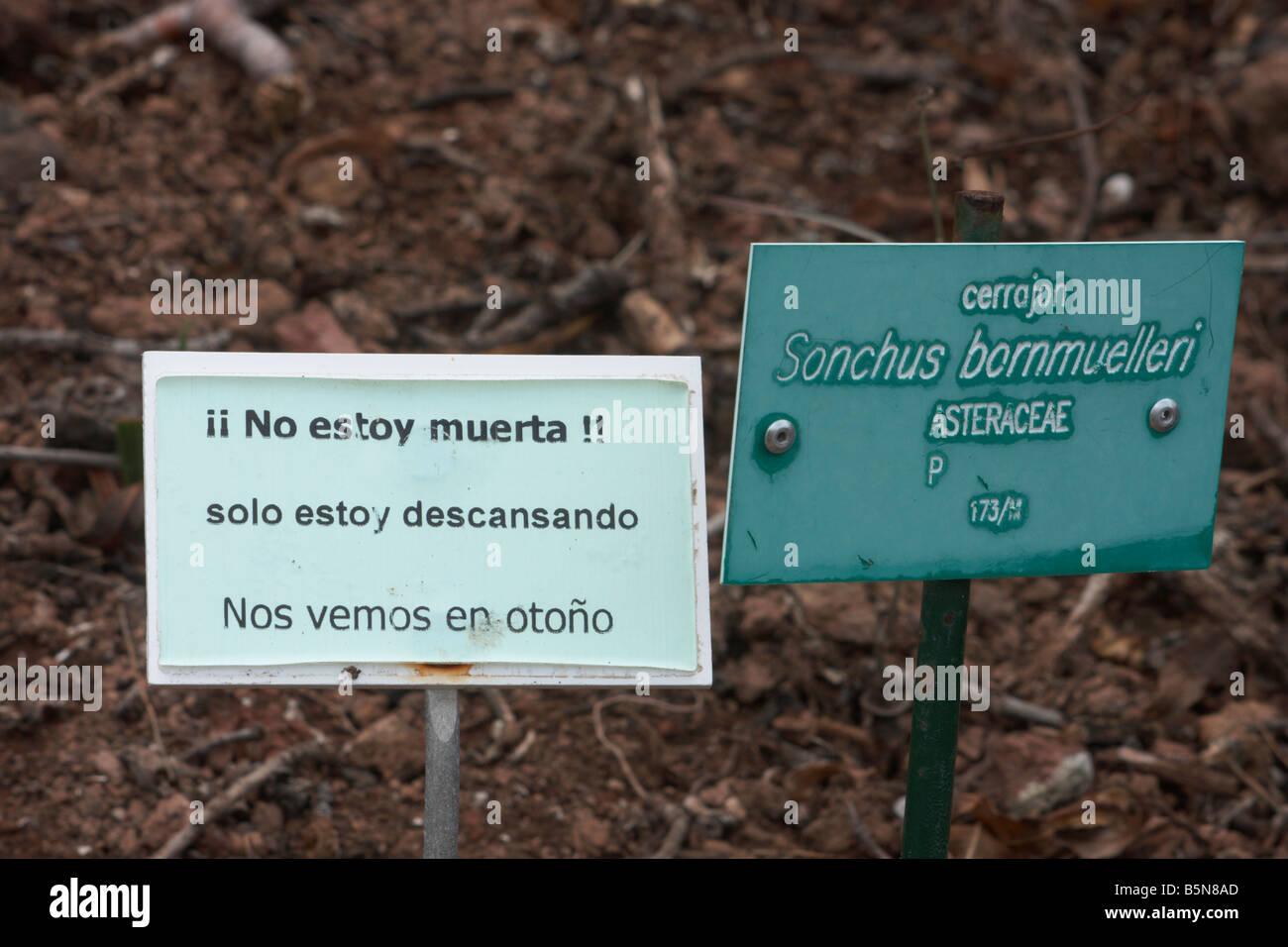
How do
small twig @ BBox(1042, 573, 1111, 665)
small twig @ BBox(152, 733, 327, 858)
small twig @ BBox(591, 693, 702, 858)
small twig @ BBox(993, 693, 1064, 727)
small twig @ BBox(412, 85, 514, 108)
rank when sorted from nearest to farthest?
small twig @ BBox(152, 733, 327, 858) → small twig @ BBox(591, 693, 702, 858) → small twig @ BBox(993, 693, 1064, 727) → small twig @ BBox(1042, 573, 1111, 665) → small twig @ BBox(412, 85, 514, 108)

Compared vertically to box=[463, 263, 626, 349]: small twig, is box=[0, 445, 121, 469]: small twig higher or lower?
lower

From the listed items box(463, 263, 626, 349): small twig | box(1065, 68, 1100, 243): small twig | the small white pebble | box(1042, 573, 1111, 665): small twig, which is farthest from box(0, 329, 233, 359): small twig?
the small white pebble

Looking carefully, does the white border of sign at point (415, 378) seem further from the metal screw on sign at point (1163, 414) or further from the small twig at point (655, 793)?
the small twig at point (655, 793)

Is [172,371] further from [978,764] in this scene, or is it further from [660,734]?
[978,764]

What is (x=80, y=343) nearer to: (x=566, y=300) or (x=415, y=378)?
(x=566, y=300)

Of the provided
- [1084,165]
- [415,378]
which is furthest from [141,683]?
[1084,165]

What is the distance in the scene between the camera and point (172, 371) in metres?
1.71

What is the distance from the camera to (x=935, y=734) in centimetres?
197

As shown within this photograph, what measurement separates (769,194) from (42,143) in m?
2.42

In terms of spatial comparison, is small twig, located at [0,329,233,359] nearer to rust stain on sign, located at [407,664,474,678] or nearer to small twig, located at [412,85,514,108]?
small twig, located at [412,85,514,108]

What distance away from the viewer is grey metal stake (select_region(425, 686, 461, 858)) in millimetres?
1790

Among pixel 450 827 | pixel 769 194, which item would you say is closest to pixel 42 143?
pixel 769 194

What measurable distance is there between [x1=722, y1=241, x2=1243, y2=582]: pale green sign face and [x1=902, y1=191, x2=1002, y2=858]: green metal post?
0.12 m

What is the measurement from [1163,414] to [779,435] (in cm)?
64
